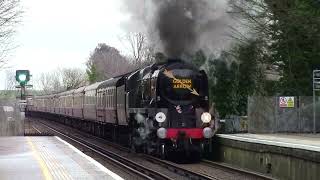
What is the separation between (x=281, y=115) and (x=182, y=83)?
406 inches

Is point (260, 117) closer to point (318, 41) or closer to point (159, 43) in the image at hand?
point (318, 41)

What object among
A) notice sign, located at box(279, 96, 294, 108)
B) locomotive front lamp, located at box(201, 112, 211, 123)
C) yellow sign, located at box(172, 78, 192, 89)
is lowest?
locomotive front lamp, located at box(201, 112, 211, 123)

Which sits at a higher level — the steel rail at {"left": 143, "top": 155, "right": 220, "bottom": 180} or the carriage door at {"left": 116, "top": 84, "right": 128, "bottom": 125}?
the carriage door at {"left": 116, "top": 84, "right": 128, "bottom": 125}

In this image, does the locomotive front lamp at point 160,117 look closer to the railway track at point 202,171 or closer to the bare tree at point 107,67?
the railway track at point 202,171

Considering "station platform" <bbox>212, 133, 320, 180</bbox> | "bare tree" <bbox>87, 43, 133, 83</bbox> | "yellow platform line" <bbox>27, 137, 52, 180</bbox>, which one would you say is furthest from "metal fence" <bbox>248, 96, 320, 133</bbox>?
"bare tree" <bbox>87, 43, 133, 83</bbox>

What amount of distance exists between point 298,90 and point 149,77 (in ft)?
40.4

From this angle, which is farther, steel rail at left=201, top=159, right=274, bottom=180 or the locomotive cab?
the locomotive cab

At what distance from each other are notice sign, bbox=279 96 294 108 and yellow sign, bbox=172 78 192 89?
9.84 m

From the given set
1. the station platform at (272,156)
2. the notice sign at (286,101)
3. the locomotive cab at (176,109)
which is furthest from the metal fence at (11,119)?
the station platform at (272,156)

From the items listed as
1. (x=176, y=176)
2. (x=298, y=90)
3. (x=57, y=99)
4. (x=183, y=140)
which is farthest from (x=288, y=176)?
(x=57, y=99)

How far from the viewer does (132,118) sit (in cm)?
2103

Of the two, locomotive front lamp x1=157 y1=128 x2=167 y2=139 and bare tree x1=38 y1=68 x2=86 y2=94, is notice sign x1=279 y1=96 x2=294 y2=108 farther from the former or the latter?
bare tree x1=38 y1=68 x2=86 y2=94

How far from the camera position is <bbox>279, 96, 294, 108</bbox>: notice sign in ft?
89.8

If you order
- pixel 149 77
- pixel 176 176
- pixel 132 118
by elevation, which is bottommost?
pixel 176 176
